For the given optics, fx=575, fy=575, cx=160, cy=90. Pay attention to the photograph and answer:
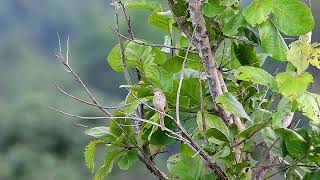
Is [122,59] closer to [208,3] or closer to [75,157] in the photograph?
[208,3]

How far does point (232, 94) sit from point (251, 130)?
0.07 meters

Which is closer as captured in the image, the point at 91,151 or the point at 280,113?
the point at 280,113

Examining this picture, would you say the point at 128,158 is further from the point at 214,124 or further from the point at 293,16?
the point at 293,16

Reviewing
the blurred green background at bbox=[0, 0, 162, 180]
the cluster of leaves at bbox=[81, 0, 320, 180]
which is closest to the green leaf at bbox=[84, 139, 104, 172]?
the cluster of leaves at bbox=[81, 0, 320, 180]

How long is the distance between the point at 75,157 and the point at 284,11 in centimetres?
659

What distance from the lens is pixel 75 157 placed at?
7.05 metres

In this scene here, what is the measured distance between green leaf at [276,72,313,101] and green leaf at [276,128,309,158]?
0.15 feet

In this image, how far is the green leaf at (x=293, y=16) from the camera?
62 centimetres

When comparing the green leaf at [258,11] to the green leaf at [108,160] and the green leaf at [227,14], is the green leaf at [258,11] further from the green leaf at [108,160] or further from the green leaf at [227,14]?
the green leaf at [108,160]

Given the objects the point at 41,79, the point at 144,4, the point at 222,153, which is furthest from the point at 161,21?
the point at 41,79

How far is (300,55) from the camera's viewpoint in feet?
1.99

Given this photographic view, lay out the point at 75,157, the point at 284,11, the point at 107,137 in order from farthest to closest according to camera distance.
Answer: the point at 75,157, the point at 107,137, the point at 284,11

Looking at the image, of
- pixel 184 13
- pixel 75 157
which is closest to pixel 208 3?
pixel 184 13

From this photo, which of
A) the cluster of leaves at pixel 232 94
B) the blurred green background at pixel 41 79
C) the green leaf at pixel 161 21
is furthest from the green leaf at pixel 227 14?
the blurred green background at pixel 41 79
